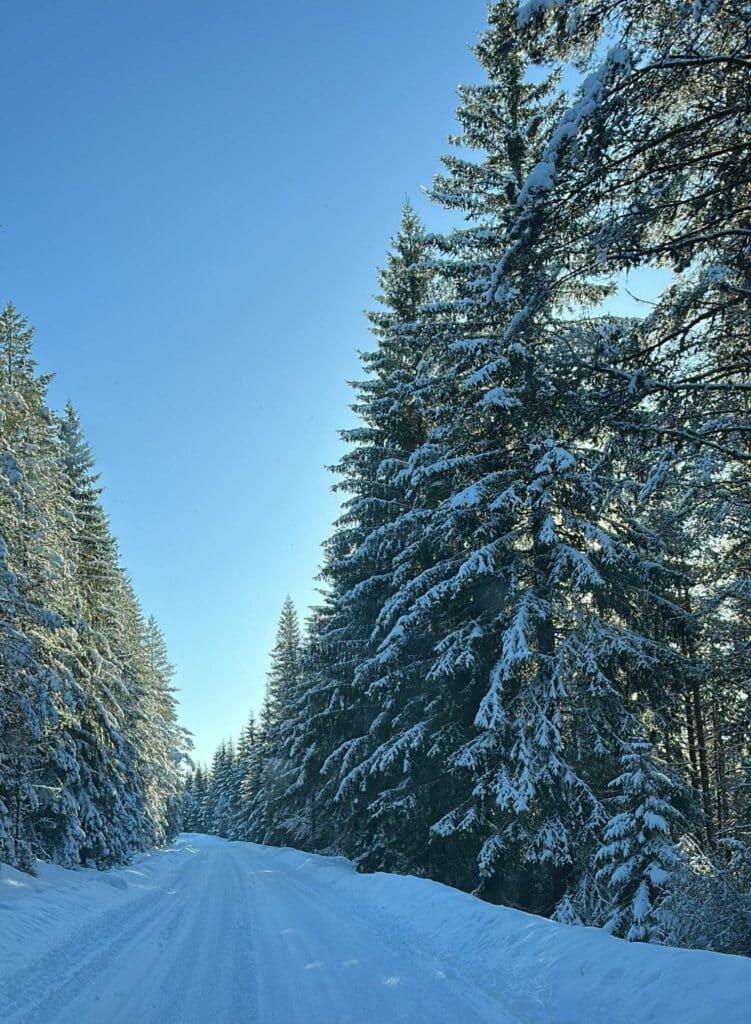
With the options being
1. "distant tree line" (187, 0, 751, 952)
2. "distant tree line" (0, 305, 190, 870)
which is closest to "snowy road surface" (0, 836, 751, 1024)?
"distant tree line" (187, 0, 751, 952)

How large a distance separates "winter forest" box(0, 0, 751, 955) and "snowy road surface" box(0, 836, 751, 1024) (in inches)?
78.6

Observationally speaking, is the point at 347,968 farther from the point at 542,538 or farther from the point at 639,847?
the point at 542,538

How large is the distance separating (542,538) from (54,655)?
13582mm

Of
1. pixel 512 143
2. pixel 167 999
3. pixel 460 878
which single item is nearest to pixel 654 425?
pixel 167 999

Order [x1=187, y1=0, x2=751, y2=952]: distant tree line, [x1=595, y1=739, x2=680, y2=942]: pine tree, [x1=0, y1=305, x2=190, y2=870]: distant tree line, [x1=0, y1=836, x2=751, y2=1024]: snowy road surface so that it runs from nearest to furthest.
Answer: [x1=0, y1=836, x2=751, y2=1024]: snowy road surface
[x1=187, y1=0, x2=751, y2=952]: distant tree line
[x1=595, y1=739, x2=680, y2=942]: pine tree
[x1=0, y1=305, x2=190, y2=870]: distant tree line

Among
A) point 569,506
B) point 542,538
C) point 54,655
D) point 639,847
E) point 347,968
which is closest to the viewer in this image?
point 347,968

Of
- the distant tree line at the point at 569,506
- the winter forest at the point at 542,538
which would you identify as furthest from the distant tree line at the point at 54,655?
the distant tree line at the point at 569,506

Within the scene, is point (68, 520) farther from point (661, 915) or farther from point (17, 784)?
point (661, 915)

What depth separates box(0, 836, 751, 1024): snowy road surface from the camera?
551 cm

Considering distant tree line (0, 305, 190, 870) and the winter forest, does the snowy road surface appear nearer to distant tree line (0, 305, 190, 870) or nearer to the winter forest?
the winter forest

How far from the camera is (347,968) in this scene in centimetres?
748

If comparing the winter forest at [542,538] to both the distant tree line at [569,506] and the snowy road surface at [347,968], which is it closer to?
the distant tree line at [569,506]

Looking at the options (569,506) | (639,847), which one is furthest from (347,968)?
(569,506)

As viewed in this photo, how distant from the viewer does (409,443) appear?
20094mm
